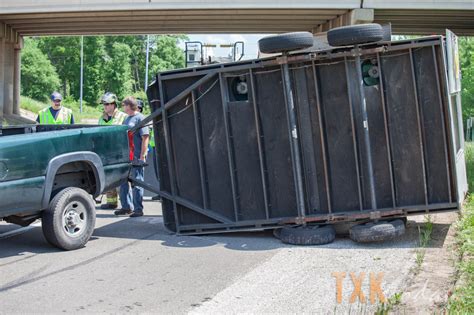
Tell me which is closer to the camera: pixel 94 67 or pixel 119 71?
pixel 119 71

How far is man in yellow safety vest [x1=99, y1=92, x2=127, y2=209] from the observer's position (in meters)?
10.7

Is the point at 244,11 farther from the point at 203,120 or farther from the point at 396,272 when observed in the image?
the point at 396,272

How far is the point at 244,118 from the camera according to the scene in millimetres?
8070

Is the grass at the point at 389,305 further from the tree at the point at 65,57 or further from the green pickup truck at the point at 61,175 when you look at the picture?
the tree at the point at 65,57

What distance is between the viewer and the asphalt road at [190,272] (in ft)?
17.7

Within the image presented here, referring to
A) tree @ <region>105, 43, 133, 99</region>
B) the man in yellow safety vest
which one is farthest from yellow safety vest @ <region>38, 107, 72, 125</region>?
tree @ <region>105, 43, 133, 99</region>

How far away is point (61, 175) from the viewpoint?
768 centimetres

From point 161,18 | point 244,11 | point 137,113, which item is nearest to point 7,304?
point 137,113

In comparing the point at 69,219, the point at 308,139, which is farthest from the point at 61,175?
the point at 308,139

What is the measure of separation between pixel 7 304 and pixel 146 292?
3.95ft

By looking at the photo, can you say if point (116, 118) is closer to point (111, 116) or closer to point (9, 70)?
point (111, 116)

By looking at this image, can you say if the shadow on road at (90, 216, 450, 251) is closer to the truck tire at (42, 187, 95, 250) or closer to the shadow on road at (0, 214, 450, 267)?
the shadow on road at (0, 214, 450, 267)

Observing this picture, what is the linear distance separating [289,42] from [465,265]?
328 cm

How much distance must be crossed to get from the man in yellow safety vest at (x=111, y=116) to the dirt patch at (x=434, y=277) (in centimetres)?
528
